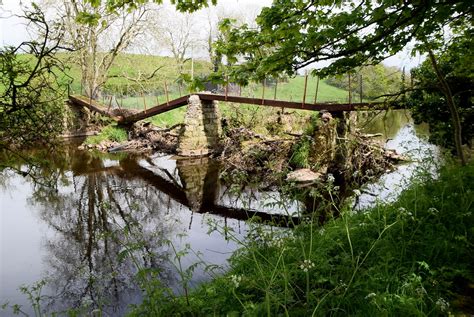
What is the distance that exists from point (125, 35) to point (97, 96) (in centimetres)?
427

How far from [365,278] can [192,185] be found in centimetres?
870

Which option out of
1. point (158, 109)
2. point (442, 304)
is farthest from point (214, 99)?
point (442, 304)

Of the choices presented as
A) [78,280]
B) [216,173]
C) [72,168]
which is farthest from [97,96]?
[78,280]

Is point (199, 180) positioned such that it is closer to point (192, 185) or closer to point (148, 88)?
point (192, 185)

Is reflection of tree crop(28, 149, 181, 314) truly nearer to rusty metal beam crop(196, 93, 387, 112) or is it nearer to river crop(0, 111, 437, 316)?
river crop(0, 111, 437, 316)

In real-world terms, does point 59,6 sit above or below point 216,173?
above

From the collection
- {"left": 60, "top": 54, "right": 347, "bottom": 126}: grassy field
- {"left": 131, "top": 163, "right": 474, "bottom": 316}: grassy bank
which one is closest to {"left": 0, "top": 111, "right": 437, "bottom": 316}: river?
Result: {"left": 131, "top": 163, "right": 474, "bottom": 316}: grassy bank

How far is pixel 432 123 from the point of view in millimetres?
7766

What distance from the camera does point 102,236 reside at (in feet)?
10.9

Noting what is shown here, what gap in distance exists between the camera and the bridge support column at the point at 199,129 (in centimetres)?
1514

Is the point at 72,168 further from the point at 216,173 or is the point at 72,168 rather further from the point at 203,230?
the point at 203,230

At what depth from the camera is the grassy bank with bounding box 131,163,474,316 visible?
2430 mm

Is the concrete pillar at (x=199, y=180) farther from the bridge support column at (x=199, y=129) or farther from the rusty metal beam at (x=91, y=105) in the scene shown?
the rusty metal beam at (x=91, y=105)

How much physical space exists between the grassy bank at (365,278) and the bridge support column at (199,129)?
1138cm
